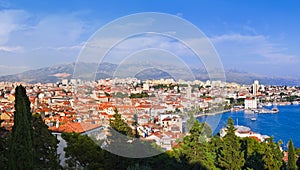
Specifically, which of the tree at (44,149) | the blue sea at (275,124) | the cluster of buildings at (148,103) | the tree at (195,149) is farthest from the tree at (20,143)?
the blue sea at (275,124)

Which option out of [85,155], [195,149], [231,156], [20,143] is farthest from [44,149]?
[231,156]

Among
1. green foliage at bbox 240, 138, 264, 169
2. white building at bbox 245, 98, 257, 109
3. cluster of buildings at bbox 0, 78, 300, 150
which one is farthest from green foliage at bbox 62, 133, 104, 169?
white building at bbox 245, 98, 257, 109

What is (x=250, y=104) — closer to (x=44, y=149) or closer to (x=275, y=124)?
(x=275, y=124)

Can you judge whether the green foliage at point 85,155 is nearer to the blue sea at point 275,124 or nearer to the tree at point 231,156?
the tree at point 231,156

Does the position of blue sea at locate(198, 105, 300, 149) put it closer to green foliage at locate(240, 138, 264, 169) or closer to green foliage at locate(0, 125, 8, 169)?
green foliage at locate(240, 138, 264, 169)

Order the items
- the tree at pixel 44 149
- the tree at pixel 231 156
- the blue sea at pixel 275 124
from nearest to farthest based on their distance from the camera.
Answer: the tree at pixel 44 149 → the tree at pixel 231 156 → the blue sea at pixel 275 124

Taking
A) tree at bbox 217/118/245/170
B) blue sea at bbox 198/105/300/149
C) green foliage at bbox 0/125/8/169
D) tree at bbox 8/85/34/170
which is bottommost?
blue sea at bbox 198/105/300/149

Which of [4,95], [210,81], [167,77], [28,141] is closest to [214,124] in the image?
[210,81]

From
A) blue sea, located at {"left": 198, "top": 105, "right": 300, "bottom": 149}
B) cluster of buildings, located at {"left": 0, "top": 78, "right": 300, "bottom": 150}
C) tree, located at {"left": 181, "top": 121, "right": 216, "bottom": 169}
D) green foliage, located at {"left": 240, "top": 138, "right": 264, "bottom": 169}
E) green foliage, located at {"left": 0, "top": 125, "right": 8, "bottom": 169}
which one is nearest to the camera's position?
green foliage, located at {"left": 0, "top": 125, "right": 8, "bottom": 169}

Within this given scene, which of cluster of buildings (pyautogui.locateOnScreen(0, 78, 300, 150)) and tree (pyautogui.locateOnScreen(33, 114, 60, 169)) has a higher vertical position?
cluster of buildings (pyautogui.locateOnScreen(0, 78, 300, 150))

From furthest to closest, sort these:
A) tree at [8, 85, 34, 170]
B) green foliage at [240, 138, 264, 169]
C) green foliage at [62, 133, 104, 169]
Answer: green foliage at [240, 138, 264, 169], green foliage at [62, 133, 104, 169], tree at [8, 85, 34, 170]

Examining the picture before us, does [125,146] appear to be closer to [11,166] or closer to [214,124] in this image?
[214,124]
